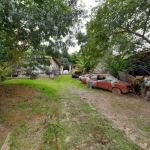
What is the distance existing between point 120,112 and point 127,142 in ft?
7.08

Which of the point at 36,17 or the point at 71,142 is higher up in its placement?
the point at 36,17

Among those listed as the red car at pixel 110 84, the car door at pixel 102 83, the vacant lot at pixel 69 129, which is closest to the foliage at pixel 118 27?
the red car at pixel 110 84

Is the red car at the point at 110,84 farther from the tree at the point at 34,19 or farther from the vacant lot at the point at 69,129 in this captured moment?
the tree at the point at 34,19

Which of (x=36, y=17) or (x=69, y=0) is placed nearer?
(x=36, y=17)

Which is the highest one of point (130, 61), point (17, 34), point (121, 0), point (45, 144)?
point (121, 0)

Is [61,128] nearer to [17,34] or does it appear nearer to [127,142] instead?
[127,142]

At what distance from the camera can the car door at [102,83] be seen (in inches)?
360

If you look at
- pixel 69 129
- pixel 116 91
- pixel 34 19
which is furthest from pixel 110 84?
pixel 34 19

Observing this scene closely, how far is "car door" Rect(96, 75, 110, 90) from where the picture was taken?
9156 millimetres

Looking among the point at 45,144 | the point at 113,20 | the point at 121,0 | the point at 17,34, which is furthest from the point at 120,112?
the point at 17,34

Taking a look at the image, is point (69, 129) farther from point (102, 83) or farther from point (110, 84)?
point (102, 83)

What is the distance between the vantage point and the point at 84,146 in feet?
8.96

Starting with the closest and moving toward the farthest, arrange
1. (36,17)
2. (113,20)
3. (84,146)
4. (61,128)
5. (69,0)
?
(84,146), (61,128), (36,17), (113,20), (69,0)

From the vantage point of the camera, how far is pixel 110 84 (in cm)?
891
